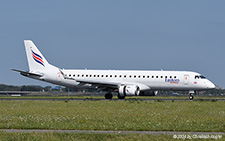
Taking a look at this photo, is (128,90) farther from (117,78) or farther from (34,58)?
(34,58)

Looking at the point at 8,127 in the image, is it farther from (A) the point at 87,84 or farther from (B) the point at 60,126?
(A) the point at 87,84

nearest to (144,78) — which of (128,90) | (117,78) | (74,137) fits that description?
(128,90)

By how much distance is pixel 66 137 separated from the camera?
56.1 ft

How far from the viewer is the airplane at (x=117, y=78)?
55219 mm

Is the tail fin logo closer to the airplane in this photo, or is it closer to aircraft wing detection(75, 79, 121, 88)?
the airplane

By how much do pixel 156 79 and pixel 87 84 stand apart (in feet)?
31.4

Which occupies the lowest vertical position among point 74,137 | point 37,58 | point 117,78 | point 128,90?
point 74,137

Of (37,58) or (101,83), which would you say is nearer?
(101,83)

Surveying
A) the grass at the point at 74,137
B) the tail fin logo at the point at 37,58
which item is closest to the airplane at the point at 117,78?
the tail fin logo at the point at 37,58

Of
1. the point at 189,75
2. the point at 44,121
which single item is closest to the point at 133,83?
the point at 189,75

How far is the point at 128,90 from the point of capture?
53.9 m

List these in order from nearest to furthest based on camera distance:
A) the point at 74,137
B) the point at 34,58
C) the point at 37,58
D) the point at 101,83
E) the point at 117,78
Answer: the point at 74,137 < the point at 101,83 < the point at 117,78 < the point at 37,58 < the point at 34,58

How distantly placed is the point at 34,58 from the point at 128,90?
16490 millimetres

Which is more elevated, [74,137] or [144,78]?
[144,78]
